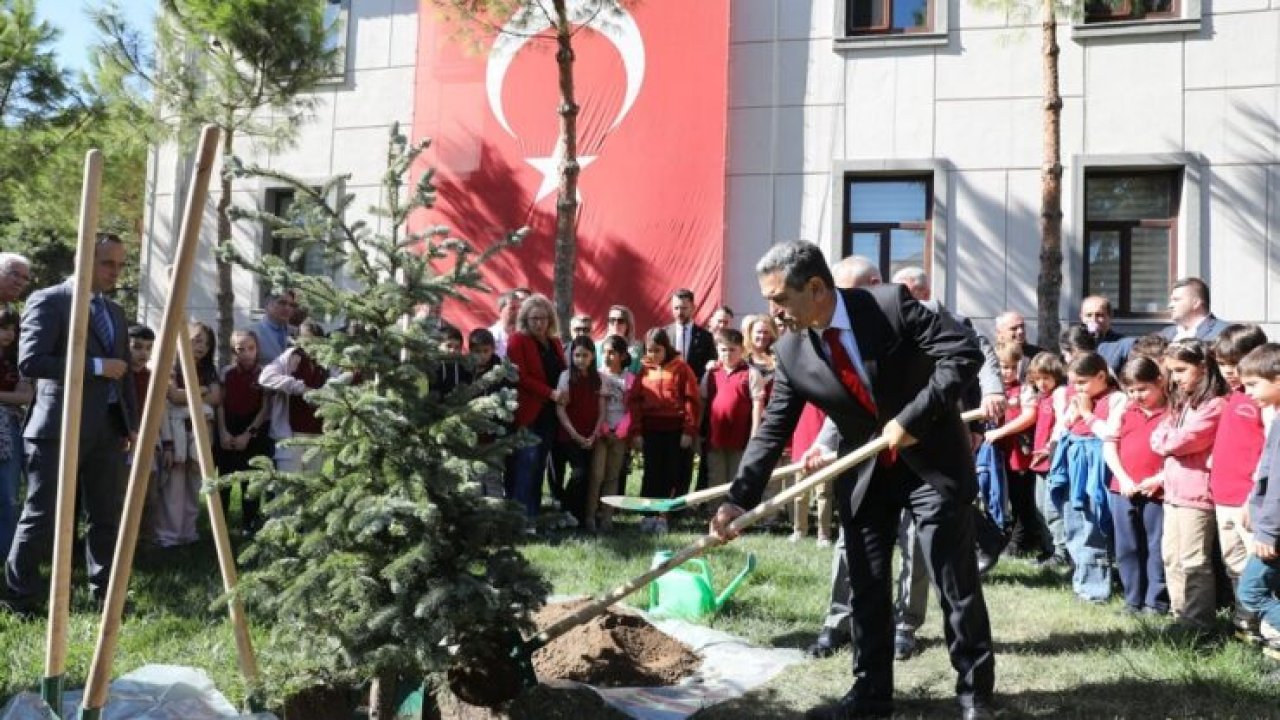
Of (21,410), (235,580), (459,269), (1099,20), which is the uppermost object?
(1099,20)

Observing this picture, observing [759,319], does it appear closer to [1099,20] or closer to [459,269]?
[459,269]

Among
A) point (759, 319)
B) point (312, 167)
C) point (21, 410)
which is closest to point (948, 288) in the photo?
point (759, 319)

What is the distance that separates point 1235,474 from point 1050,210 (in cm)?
815

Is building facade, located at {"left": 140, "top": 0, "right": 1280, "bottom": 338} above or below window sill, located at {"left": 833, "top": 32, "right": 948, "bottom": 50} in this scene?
below

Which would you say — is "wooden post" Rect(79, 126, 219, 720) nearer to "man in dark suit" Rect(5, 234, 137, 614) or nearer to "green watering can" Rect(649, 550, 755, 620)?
"man in dark suit" Rect(5, 234, 137, 614)

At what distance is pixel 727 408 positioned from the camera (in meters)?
9.58

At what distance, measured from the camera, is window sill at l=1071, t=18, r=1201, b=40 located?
13.3 m

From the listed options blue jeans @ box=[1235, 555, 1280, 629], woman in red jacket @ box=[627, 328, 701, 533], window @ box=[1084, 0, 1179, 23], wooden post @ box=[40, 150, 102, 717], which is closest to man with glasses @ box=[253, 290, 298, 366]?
woman in red jacket @ box=[627, 328, 701, 533]

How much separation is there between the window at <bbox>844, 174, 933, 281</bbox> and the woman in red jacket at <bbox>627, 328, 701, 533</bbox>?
5.63m

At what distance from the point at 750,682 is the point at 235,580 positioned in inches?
94.3

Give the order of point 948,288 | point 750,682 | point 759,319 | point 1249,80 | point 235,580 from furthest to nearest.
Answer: point 948,288 → point 1249,80 → point 759,319 → point 750,682 → point 235,580

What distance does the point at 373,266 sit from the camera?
4.07 meters

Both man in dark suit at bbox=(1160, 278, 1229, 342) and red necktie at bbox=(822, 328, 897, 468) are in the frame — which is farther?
man in dark suit at bbox=(1160, 278, 1229, 342)

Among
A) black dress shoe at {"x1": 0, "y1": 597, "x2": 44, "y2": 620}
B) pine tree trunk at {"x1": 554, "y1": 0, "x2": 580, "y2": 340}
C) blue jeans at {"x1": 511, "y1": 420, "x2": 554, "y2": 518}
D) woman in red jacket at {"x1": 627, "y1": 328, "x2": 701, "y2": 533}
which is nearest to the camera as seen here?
black dress shoe at {"x1": 0, "y1": 597, "x2": 44, "y2": 620}
